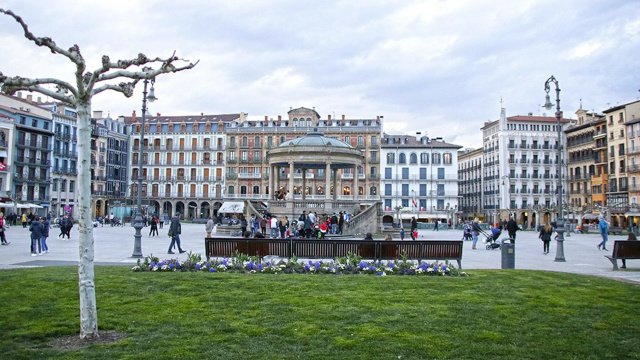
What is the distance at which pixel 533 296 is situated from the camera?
10609 millimetres

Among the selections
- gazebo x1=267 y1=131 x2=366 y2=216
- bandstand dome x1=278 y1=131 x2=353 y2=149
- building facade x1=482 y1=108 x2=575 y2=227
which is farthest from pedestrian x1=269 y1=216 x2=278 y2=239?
building facade x1=482 y1=108 x2=575 y2=227

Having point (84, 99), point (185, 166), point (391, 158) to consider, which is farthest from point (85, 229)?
point (185, 166)

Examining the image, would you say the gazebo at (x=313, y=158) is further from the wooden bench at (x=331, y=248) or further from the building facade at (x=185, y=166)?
the building facade at (x=185, y=166)

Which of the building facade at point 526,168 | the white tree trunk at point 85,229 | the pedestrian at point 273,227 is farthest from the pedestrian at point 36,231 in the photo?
the building facade at point 526,168

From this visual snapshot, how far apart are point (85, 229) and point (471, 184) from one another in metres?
97.1

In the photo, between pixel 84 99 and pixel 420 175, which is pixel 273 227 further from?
pixel 420 175

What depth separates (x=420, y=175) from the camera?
83.0 metres

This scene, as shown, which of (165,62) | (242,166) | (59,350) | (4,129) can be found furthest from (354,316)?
(242,166)

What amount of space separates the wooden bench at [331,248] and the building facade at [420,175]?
218ft

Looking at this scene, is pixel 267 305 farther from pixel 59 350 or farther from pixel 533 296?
pixel 533 296

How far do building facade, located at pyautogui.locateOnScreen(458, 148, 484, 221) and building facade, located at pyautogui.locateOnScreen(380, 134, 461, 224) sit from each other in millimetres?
10304

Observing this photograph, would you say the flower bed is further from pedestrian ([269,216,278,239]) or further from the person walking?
pedestrian ([269,216,278,239])

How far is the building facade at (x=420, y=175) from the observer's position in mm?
82625

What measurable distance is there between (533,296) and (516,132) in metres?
78.7
